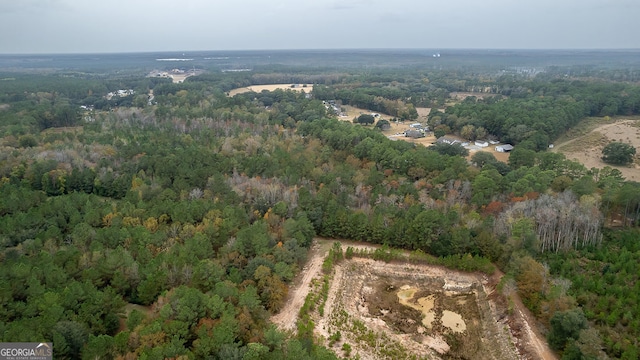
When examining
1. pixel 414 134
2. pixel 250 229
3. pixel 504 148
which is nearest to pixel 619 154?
pixel 504 148

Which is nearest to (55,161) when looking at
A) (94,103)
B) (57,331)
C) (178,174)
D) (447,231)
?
(178,174)

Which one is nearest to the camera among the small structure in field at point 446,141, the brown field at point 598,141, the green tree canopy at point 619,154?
the green tree canopy at point 619,154

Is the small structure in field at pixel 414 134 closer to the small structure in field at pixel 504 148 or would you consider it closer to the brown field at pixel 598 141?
the small structure in field at pixel 504 148

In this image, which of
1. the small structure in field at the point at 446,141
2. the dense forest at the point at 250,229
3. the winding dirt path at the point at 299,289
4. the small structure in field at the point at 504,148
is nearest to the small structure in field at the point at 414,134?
the small structure in field at the point at 446,141

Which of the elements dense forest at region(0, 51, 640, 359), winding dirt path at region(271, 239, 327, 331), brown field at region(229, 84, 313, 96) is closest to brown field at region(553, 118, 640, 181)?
dense forest at region(0, 51, 640, 359)

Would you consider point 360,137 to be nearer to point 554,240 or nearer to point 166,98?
point 554,240
